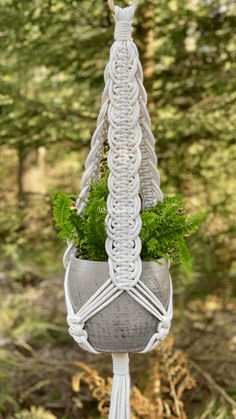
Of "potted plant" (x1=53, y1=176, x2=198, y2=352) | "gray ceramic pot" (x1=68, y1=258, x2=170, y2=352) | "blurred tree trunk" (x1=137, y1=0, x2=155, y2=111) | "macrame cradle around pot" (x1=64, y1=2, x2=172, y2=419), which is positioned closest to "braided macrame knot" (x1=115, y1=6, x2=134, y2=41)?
"macrame cradle around pot" (x1=64, y1=2, x2=172, y2=419)

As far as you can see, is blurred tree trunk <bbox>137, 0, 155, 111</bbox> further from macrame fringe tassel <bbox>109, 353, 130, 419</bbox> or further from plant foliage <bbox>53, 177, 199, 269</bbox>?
macrame fringe tassel <bbox>109, 353, 130, 419</bbox>

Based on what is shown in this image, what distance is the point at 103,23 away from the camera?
13.4 ft

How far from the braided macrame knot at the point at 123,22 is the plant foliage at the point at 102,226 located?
0.52 metres

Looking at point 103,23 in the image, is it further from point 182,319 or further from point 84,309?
point 84,309

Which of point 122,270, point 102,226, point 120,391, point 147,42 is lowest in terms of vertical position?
point 120,391

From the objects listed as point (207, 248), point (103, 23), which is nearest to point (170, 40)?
point (103, 23)

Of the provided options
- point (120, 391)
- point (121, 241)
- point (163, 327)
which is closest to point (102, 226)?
point (121, 241)

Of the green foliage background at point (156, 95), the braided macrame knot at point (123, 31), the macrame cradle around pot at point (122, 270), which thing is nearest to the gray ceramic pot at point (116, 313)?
the macrame cradle around pot at point (122, 270)

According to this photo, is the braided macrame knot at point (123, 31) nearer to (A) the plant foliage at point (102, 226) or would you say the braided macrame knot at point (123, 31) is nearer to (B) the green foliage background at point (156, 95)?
(A) the plant foliage at point (102, 226)

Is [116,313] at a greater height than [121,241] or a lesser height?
lesser

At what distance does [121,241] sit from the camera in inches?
74.8

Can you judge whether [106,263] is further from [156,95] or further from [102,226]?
[156,95]

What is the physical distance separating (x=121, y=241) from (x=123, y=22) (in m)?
0.74

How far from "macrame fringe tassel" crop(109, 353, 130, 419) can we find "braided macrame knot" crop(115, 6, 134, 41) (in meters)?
1.10
